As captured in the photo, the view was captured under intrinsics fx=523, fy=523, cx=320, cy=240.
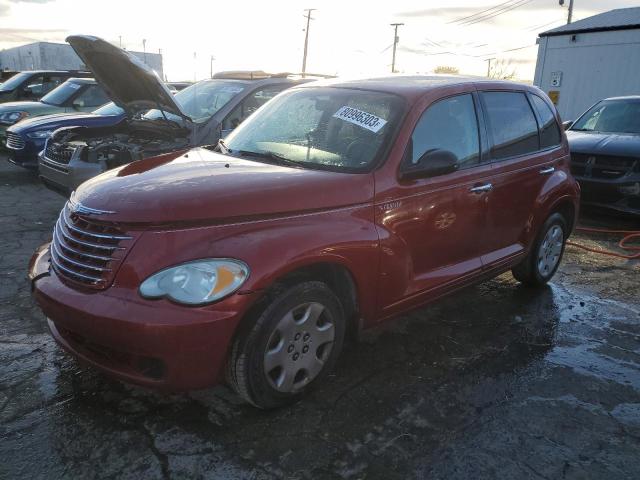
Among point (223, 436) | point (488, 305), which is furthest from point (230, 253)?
point (488, 305)

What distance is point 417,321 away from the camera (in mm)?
3965

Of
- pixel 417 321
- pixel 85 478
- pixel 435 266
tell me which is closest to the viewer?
pixel 85 478

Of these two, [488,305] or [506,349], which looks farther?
[488,305]

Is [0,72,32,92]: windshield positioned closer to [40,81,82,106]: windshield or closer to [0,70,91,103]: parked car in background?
[0,70,91,103]: parked car in background

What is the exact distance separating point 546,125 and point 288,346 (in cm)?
317

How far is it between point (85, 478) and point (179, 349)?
0.67 m

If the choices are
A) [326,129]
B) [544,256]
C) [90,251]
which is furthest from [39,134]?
[544,256]

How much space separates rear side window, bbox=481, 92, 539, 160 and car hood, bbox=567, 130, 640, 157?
338cm

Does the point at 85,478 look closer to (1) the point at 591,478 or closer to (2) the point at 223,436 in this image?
(2) the point at 223,436

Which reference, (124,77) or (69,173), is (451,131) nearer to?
(124,77)

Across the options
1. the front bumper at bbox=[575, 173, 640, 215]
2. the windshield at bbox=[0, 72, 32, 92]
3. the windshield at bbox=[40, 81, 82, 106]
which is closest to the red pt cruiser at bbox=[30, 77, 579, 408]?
the front bumper at bbox=[575, 173, 640, 215]

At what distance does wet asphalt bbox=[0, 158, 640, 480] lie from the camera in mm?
2383

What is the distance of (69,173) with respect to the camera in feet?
18.6

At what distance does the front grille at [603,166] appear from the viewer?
22.4ft
